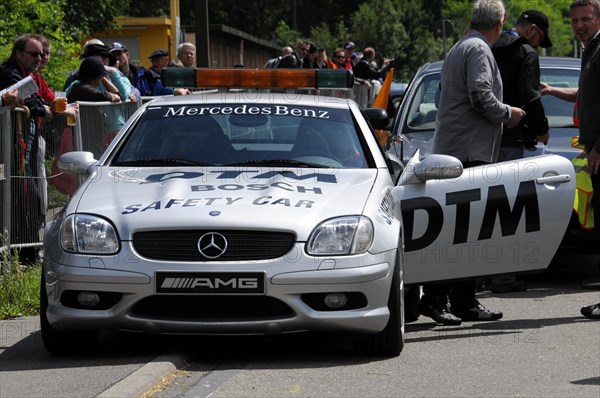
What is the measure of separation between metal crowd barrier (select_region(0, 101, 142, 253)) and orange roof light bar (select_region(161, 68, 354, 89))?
144 cm

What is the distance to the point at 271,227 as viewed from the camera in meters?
6.81

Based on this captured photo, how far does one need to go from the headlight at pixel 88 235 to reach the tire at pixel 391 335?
4.83ft

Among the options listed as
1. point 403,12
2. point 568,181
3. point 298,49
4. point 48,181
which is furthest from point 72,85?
point 403,12

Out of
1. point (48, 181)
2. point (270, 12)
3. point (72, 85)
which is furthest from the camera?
point (270, 12)

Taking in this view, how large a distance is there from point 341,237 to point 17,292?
298cm

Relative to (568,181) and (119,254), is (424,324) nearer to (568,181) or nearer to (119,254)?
(568,181)

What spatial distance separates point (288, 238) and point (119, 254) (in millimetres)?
878

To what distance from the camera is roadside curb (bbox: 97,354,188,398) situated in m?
6.01

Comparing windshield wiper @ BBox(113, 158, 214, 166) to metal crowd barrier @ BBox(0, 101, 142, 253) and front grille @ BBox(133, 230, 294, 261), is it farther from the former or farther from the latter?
metal crowd barrier @ BBox(0, 101, 142, 253)

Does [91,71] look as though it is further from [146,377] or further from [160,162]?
[146,377]

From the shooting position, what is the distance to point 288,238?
685cm

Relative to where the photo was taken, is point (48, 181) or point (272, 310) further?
point (48, 181)

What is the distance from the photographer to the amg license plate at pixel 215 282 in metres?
6.76

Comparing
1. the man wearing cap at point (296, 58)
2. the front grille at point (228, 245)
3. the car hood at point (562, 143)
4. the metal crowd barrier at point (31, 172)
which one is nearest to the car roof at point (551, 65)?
the car hood at point (562, 143)
